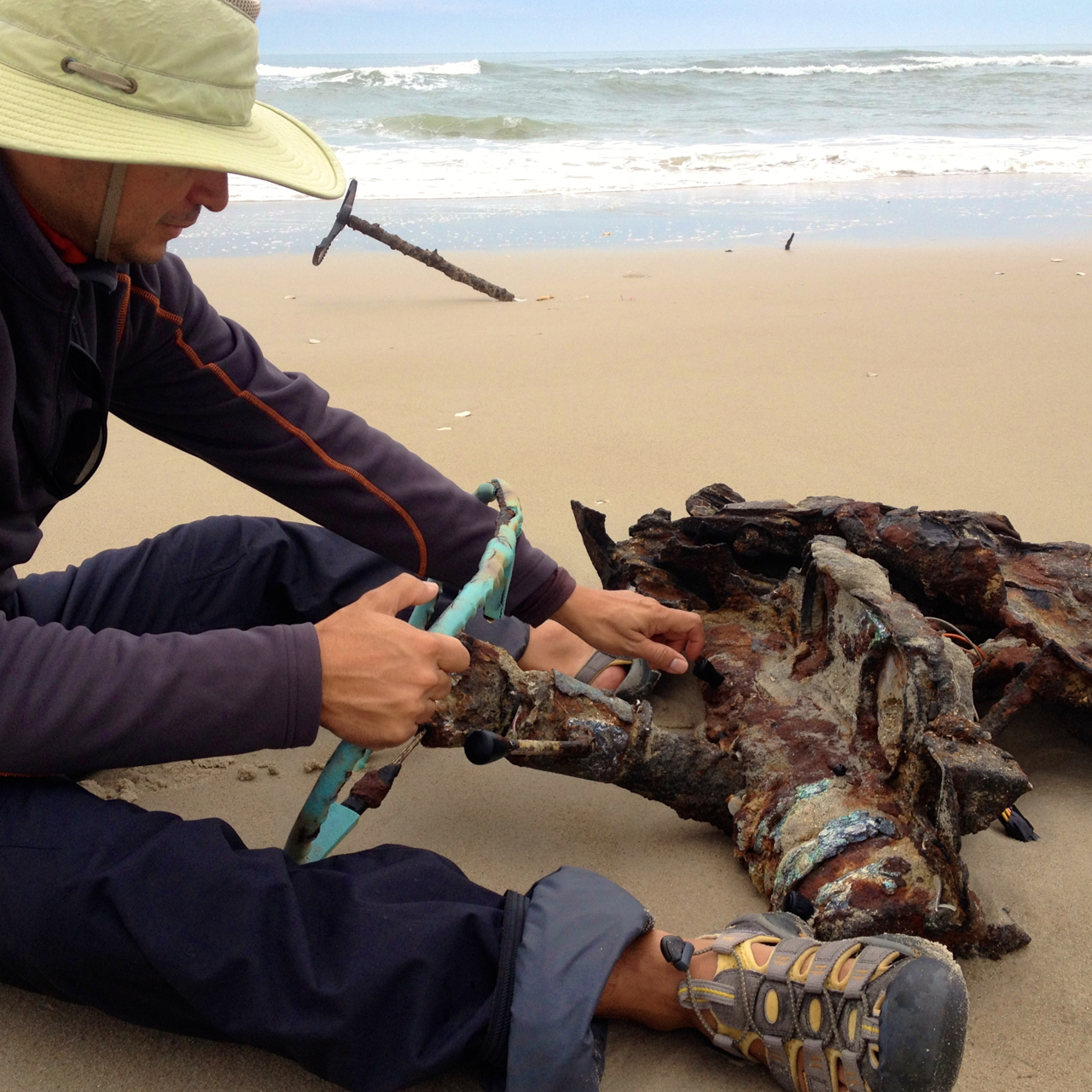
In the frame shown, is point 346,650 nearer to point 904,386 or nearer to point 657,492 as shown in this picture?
point 657,492

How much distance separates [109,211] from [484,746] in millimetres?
987

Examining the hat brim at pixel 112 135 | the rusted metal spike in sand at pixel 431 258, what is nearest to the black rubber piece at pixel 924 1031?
the hat brim at pixel 112 135

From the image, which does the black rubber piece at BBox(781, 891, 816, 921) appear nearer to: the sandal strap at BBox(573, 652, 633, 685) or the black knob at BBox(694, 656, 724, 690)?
the black knob at BBox(694, 656, 724, 690)

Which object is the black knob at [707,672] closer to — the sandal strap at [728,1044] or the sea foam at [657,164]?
the sandal strap at [728,1044]

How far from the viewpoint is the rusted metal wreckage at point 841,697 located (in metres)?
1.76

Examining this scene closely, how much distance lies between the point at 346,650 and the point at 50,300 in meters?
0.74

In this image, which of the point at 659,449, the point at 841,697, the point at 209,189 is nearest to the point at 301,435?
the point at 209,189

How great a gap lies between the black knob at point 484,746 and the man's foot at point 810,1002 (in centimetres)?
38

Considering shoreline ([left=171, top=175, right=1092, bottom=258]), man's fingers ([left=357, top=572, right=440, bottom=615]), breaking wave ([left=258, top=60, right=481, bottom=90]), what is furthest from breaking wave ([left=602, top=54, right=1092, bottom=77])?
man's fingers ([left=357, top=572, right=440, bottom=615])

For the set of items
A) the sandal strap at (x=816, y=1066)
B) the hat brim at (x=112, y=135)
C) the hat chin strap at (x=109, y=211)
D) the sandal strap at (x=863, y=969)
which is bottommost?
the sandal strap at (x=816, y=1066)

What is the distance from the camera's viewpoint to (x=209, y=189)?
1.66m

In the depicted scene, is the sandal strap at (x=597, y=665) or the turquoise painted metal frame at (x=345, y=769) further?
the sandal strap at (x=597, y=665)

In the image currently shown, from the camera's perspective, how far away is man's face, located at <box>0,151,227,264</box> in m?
1.57

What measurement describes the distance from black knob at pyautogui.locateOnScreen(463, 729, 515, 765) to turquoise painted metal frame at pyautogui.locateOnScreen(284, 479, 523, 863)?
16 centimetres
